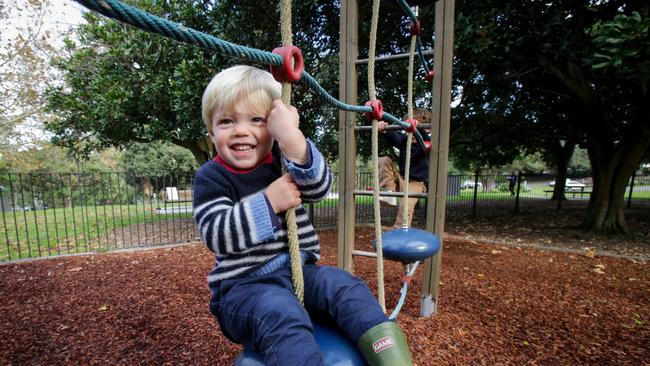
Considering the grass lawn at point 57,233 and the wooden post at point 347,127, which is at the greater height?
the wooden post at point 347,127

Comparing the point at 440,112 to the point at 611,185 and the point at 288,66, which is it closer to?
the point at 288,66

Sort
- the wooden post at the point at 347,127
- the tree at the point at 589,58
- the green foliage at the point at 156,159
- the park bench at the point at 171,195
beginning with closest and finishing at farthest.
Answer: the wooden post at the point at 347,127, the tree at the point at 589,58, the park bench at the point at 171,195, the green foliage at the point at 156,159

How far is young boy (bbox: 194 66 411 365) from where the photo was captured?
0.94 meters

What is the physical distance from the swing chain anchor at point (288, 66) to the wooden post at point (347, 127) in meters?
1.86

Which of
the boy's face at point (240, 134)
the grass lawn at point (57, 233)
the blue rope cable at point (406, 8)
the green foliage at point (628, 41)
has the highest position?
the green foliage at point (628, 41)

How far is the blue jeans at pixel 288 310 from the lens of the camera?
89 cm

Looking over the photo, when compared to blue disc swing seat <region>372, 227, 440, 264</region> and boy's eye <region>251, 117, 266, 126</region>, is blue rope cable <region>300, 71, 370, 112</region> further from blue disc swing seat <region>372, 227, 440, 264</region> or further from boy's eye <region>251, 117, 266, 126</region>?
blue disc swing seat <region>372, 227, 440, 264</region>

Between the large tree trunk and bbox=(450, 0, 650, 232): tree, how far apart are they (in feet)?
0.05

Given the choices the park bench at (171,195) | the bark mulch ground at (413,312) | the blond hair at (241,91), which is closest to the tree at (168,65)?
the park bench at (171,195)

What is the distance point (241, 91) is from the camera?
1047 mm

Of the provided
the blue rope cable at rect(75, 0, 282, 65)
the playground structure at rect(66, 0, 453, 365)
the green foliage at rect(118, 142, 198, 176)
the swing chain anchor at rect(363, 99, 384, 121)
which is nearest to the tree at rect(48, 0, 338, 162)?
the playground structure at rect(66, 0, 453, 365)

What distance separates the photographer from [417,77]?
19.4ft

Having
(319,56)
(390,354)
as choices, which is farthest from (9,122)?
(390,354)

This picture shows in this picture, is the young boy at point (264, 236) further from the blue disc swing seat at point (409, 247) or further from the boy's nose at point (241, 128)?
the blue disc swing seat at point (409, 247)
